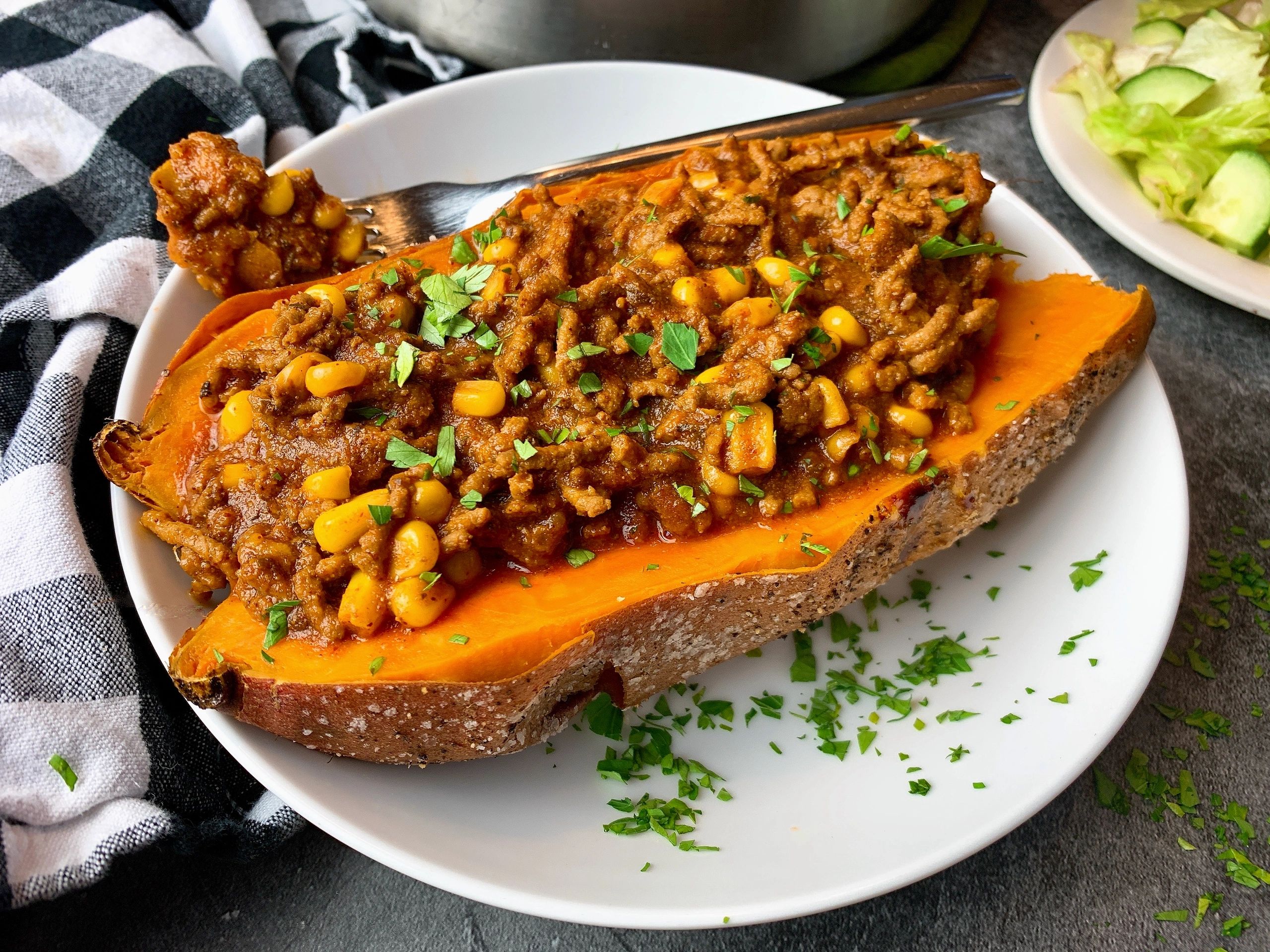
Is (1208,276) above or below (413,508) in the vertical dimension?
below

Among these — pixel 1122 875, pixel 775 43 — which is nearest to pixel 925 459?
pixel 1122 875

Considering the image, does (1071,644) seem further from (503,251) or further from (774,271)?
(503,251)

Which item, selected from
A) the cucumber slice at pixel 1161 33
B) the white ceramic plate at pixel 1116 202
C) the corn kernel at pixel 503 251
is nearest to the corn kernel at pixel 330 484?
the corn kernel at pixel 503 251

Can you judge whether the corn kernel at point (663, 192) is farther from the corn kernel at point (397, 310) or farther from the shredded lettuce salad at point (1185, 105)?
the shredded lettuce salad at point (1185, 105)

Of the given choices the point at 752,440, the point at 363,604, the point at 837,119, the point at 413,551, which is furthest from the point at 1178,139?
the point at 363,604

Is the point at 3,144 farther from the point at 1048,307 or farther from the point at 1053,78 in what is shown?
the point at 1053,78

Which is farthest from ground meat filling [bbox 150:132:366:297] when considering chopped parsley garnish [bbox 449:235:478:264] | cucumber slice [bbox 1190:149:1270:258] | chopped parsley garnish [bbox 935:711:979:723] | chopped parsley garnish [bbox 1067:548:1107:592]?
cucumber slice [bbox 1190:149:1270:258]

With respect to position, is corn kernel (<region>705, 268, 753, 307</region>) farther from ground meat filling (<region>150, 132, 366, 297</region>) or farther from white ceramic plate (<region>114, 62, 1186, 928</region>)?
ground meat filling (<region>150, 132, 366, 297</region>)

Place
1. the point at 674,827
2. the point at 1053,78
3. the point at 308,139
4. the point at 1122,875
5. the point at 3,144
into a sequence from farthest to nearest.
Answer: the point at 1053,78, the point at 308,139, the point at 3,144, the point at 1122,875, the point at 674,827
